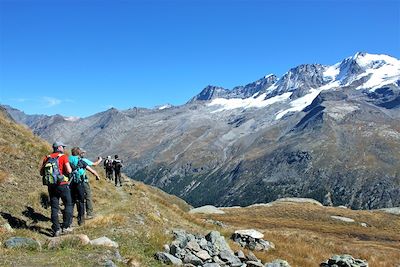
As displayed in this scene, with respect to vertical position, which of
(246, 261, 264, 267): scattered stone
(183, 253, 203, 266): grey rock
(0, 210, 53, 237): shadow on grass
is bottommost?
(246, 261, 264, 267): scattered stone

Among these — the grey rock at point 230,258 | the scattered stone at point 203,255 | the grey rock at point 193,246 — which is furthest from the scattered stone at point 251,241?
the scattered stone at point 203,255

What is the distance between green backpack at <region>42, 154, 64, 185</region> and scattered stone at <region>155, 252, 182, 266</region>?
520cm

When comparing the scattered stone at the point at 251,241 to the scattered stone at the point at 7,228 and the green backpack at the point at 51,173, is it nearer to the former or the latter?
the green backpack at the point at 51,173

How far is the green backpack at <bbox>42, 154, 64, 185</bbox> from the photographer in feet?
60.4

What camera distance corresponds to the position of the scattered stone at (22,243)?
15.5m

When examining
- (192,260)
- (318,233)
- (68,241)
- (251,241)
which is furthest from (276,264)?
(318,233)

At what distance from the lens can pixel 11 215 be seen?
20000 mm

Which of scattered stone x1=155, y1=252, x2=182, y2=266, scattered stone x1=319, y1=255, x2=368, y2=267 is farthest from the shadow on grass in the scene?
scattered stone x1=319, y1=255, x2=368, y2=267

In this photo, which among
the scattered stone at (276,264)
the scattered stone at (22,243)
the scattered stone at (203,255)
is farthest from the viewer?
the scattered stone at (276,264)

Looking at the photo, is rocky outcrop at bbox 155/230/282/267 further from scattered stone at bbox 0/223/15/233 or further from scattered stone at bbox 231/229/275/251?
scattered stone at bbox 0/223/15/233

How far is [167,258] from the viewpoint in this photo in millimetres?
16625

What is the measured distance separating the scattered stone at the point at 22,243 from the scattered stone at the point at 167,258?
419 centimetres

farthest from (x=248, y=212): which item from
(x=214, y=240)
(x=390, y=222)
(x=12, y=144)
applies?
(x=214, y=240)

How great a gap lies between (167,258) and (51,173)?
5920 mm
